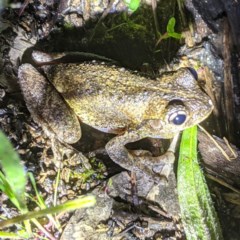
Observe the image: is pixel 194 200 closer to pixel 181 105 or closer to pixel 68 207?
pixel 181 105

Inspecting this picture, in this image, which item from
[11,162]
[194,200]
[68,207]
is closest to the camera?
[11,162]

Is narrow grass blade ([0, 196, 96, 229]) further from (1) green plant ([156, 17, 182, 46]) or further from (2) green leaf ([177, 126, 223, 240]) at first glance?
(1) green plant ([156, 17, 182, 46])

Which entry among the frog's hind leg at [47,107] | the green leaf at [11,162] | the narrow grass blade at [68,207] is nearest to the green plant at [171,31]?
the frog's hind leg at [47,107]

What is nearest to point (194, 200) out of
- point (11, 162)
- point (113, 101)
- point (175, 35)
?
point (113, 101)

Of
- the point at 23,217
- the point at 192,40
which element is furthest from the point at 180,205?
the point at 192,40

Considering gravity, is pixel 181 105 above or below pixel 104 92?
below

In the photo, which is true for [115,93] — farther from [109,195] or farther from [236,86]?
[236,86]

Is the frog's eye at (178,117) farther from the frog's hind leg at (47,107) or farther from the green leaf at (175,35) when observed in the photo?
the green leaf at (175,35)
